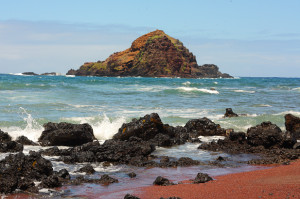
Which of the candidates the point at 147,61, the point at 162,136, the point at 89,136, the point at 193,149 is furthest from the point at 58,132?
the point at 147,61

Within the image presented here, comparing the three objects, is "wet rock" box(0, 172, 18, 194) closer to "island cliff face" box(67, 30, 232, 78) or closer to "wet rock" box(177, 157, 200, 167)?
"wet rock" box(177, 157, 200, 167)

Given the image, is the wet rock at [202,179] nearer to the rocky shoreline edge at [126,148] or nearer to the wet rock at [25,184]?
the rocky shoreline edge at [126,148]

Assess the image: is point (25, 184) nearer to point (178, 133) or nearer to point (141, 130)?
point (141, 130)

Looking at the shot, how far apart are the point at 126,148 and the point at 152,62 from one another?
137 m

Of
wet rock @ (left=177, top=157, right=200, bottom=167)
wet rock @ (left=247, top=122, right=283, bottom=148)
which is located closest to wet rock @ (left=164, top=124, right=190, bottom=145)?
wet rock @ (left=247, top=122, right=283, bottom=148)

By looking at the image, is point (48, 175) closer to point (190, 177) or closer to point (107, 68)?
A: point (190, 177)

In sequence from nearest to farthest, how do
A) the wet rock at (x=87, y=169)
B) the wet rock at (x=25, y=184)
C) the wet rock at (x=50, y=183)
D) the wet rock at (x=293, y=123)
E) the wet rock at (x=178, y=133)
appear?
the wet rock at (x=25, y=184) → the wet rock at (x=50, y=183) → the wet rock at (x=87, y=169) → the wet rock at (x=178, y=133) → the wet rock at (x=293, y=123)

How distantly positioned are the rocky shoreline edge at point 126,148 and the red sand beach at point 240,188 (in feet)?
1.49

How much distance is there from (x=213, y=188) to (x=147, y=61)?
14208 centimetres

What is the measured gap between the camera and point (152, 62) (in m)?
147

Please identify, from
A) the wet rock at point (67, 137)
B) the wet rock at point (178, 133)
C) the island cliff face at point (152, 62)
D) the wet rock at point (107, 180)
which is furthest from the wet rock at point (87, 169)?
the island cliff face at point (152, 62)

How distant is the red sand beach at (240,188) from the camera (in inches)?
246

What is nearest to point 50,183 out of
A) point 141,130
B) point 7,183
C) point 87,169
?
point 7,183

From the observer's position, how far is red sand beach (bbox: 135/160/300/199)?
6.25 meters
